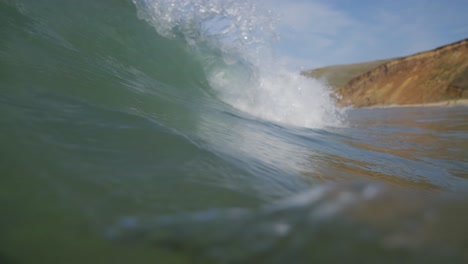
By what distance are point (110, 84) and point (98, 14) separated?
305 cm

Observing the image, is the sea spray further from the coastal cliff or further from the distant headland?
the coastal cliff

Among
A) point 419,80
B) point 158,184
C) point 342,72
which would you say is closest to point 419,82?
point 419,80

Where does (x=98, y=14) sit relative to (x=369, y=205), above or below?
above

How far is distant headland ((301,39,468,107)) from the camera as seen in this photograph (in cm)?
2955

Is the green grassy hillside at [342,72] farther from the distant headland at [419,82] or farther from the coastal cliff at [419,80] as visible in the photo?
the coastal cliff at [419,80]

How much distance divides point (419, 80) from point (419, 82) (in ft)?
1.16

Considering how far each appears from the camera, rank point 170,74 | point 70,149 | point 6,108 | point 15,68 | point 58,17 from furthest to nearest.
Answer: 1. point 170,74
2. point 58,17
3. point 15,68
4. point 6,108
5. point 70,149

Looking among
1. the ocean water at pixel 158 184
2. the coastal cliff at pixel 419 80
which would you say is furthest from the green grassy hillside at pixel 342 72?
the ocean water at pixel 158 184

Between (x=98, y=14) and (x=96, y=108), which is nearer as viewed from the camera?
(x=96, y=108)

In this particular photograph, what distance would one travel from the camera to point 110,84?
3.35 metres

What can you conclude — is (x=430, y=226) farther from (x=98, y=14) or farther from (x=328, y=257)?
(x=98, y=14)

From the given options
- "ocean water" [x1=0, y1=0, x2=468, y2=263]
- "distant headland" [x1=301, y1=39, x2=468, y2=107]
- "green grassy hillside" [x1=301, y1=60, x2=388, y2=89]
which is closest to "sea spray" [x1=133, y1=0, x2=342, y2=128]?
"ocean water" [x1=0, y1=0, x2=468, y2=263]

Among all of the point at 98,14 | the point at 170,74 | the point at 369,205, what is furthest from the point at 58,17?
the point at 369,205

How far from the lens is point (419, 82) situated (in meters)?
34.6
